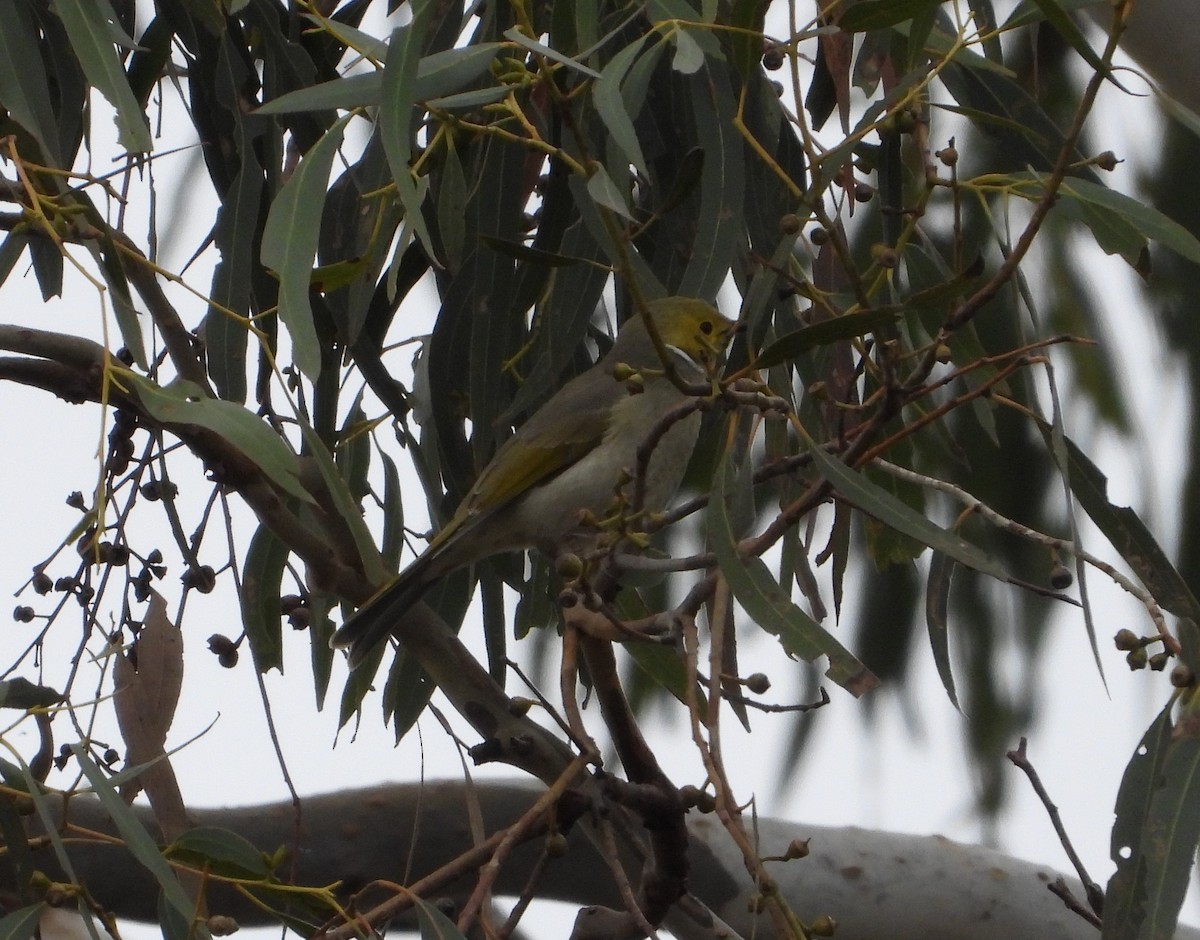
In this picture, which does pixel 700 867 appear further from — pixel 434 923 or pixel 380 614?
pixel 434 923

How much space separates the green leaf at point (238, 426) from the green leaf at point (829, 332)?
503 millimetres

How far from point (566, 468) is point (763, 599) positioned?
4.73 feet

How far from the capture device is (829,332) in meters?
1.60

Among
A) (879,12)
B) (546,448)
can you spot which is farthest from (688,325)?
(879,12)

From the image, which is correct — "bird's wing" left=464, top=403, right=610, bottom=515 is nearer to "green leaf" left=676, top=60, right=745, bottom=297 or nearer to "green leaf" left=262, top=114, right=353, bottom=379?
"green leaf" left=676, top=60, right=745, bottom=297

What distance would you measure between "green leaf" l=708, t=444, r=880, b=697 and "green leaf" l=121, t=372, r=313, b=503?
0.42 m

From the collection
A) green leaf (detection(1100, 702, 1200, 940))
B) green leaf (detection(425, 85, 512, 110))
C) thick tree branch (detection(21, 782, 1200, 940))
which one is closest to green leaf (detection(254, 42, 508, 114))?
green leaf (detection(425, 85, 512, 110))

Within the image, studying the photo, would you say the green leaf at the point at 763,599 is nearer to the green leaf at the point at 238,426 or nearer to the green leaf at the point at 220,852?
the green leaf at the point at 238,426

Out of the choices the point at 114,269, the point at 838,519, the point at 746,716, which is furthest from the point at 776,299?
the point at 114,269

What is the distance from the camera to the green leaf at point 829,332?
1553 millimetres

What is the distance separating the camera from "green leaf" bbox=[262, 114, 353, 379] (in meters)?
1.63

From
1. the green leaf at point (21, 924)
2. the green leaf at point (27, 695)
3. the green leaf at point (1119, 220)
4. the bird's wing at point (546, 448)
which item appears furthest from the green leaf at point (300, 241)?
the bird's wing at point (546, 448)

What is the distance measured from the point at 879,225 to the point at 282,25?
4.88 ft

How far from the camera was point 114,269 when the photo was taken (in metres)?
1.90
